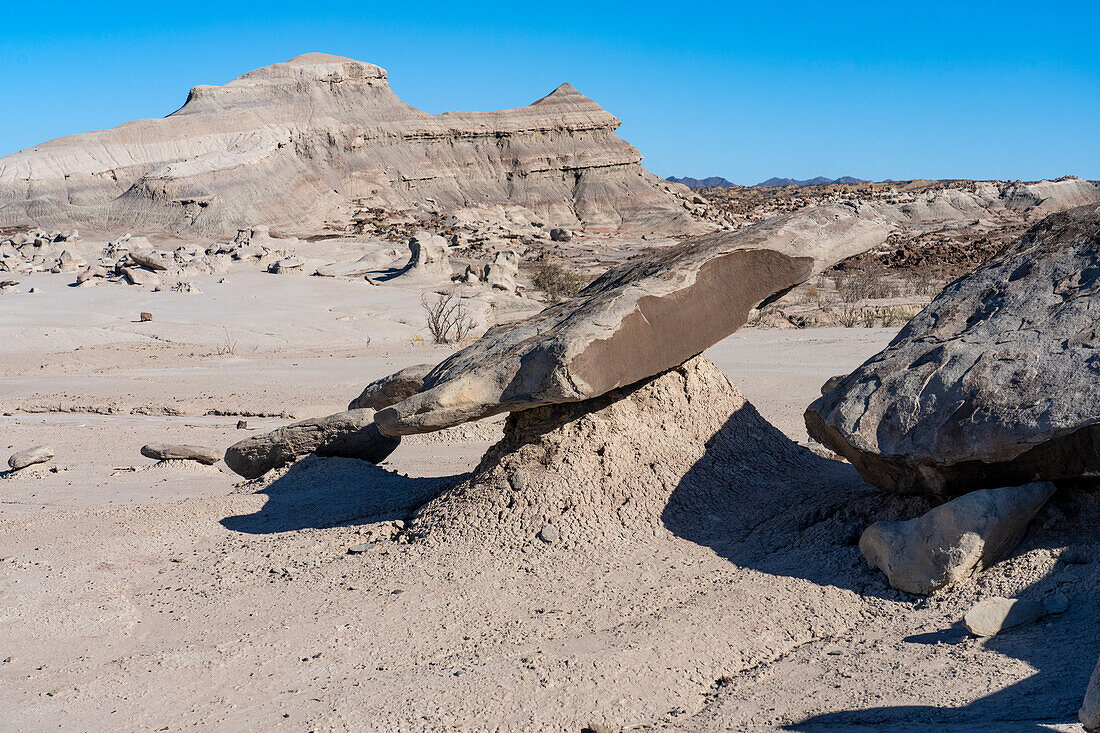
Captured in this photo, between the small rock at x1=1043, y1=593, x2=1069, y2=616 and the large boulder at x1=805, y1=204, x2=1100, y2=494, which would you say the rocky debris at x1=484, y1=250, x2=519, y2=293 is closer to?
the large boulder at x1=805, y1=204, x2=1100, y2=494

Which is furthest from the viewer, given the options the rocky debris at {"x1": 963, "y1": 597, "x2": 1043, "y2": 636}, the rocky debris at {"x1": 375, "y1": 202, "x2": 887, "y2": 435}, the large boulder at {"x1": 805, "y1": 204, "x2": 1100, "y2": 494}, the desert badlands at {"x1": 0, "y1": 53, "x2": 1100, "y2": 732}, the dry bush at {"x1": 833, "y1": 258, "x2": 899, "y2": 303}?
the dry bush at {"x1": 833, "y1": 258, "x2": 899, "y2": 303}

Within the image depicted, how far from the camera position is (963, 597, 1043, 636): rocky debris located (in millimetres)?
2998

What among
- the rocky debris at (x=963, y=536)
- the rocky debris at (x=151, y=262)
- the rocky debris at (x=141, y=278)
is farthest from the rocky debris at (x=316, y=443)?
the rocky debris at (x=151, y=262)

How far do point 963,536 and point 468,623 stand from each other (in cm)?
172

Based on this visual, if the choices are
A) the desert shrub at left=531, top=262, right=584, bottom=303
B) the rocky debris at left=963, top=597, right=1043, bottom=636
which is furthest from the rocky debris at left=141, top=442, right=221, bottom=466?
the desert shrub at left=531, top=262, right=584, bottom=303

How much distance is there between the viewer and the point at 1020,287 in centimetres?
386

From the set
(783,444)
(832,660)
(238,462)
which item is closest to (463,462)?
(238,462)

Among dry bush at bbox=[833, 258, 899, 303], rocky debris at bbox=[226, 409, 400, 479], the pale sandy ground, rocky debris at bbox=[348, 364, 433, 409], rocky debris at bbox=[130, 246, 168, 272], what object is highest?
rocky debris at bbox=[130, 246, 168, 272]

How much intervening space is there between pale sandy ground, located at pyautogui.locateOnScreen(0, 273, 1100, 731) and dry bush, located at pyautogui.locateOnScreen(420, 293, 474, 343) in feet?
22.2

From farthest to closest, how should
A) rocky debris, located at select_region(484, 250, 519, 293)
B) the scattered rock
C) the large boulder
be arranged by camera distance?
rocky debris, located at select_region(484, 250, 519, 293) → the scattered rock → the large boulder

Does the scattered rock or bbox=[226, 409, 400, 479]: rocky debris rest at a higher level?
bbox=[226, 409, 400, 479]: rocky debris

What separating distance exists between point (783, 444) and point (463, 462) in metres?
2.25

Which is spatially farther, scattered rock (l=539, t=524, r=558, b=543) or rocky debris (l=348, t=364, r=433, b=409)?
rocky debris (l=348, t=364, r=433, b=409)

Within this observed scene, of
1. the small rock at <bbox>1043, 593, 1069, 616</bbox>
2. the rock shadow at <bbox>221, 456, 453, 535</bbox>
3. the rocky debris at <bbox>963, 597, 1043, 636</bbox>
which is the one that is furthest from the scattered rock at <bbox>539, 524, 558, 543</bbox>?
the small rock at <bbox>1043, 593, 1069, 616</bbox>
